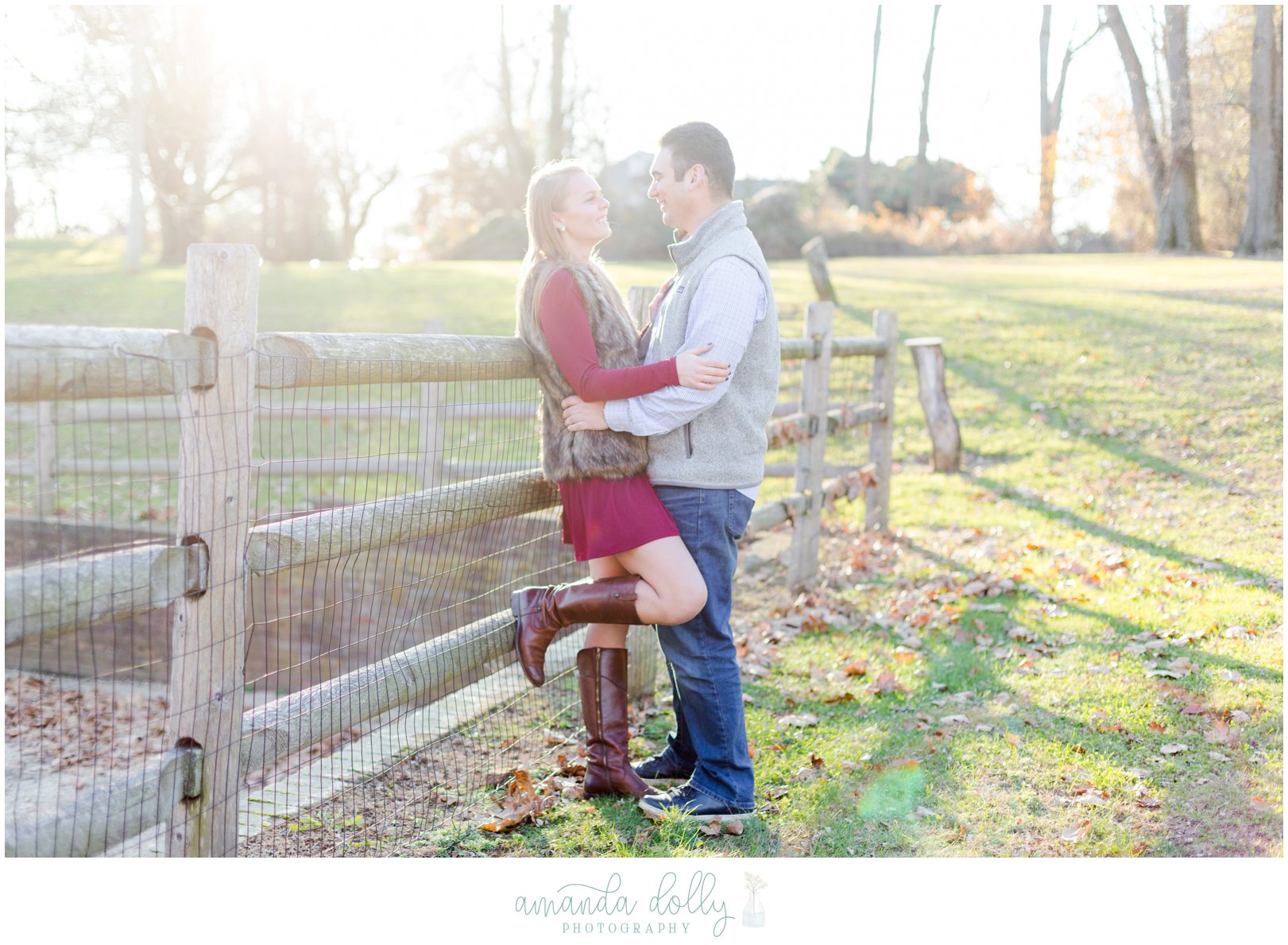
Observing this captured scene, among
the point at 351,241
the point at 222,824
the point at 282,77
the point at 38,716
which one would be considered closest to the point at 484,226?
the point at 282,77

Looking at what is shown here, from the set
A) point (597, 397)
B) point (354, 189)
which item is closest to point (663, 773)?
point (597, 397)

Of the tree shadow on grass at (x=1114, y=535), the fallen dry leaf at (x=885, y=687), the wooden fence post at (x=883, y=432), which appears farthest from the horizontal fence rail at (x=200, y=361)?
the wooden fence post at (x=883, y=432)

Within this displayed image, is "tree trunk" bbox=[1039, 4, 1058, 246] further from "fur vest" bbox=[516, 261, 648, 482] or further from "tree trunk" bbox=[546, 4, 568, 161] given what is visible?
"fur vest" bbox=[516, 261, 648, 482]

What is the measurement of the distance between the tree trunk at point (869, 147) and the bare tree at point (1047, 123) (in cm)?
443

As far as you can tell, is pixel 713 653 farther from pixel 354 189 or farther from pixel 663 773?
pixel 354 189

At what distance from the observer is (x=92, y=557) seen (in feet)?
8.48

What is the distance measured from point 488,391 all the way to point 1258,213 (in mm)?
18747

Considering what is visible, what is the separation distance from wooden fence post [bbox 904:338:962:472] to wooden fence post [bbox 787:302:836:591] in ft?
10.9

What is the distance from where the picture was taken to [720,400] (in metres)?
3.59

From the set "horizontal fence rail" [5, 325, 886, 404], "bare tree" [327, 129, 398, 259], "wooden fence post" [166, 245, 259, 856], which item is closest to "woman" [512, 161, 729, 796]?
"horizontal fence rail" [5, 325, 886, 404]

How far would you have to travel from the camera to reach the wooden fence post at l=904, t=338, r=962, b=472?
10250 mm

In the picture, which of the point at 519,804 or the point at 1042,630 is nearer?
the point at 519,804
